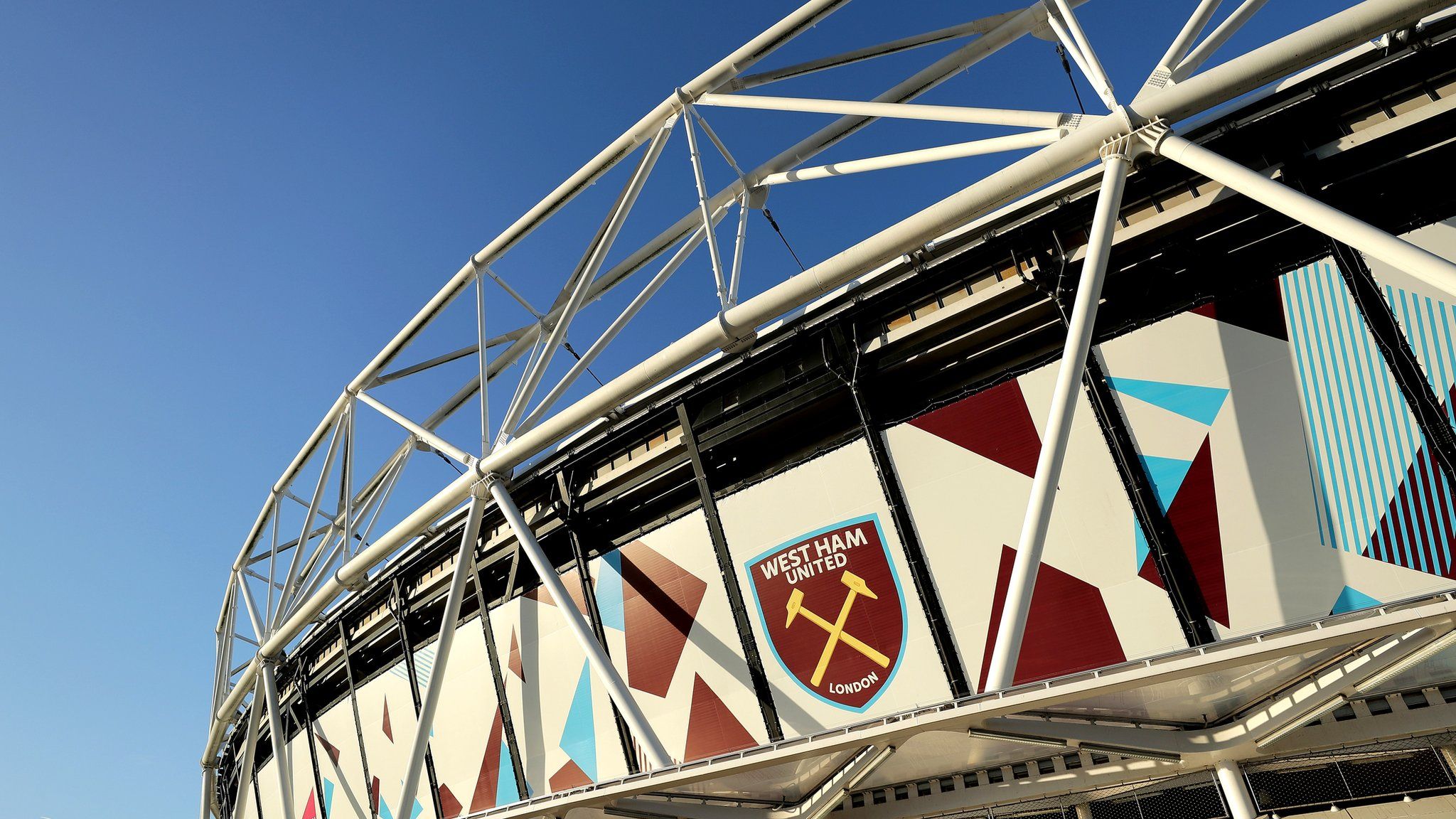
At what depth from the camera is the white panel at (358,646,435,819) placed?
23.3 metres

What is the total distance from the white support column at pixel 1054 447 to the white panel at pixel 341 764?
22501 mm

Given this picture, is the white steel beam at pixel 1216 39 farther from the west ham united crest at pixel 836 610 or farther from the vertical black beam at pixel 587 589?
the vertical black beam at pixel 587 589

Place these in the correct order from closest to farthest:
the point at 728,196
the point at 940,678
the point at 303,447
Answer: the point at 940,678, the point at 728,196, the point at 303,447

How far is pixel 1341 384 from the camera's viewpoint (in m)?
11.8

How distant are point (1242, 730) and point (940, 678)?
4.37m

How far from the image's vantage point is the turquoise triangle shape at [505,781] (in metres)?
20.0

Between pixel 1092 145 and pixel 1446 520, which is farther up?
pixel 1092 145

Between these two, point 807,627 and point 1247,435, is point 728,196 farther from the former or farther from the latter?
point 1247,435

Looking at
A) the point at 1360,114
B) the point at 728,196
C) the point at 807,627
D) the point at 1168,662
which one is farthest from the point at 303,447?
the point at 1360,114

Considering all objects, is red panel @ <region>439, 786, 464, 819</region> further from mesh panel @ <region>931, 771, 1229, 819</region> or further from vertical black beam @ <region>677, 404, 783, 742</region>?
mesh panel @ <region>931, 771, 1229, 819</region>

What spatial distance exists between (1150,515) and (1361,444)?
111 inches

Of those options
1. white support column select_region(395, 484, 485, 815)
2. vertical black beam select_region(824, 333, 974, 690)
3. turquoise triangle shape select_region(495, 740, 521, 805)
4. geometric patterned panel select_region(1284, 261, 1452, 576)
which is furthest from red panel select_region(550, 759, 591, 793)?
geometric patterned panel select_region(1284, 261, 1452, 576)

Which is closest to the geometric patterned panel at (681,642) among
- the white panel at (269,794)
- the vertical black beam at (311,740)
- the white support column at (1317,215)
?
the white support column at (1317,215)

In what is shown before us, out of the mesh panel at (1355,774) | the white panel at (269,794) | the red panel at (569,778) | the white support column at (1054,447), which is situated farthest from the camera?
the white panel at (269,794)
